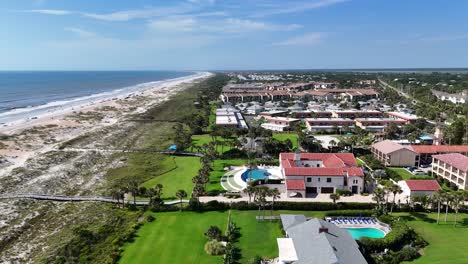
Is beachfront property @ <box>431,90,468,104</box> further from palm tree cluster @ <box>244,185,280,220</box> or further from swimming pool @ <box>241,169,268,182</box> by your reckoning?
palm tree cluster @ <box>244,185,280,220</box>

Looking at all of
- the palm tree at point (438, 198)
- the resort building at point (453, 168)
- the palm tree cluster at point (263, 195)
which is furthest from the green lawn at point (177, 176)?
the resort building at point (453, 168)

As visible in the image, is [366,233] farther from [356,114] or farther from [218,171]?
[356,114]

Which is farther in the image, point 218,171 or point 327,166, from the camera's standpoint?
point 218,171

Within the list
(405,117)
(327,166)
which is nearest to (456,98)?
(405,117)

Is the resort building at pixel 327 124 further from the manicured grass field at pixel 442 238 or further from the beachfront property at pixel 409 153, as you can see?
the manicured grass field at pixel 442 238

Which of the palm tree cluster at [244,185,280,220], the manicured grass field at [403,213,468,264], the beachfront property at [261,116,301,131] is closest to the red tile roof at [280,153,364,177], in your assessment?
the palm tree cluster at [244,185,280,220]

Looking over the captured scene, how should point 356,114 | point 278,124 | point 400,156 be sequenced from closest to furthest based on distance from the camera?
point 400,156
point 278,124
point 356,114
